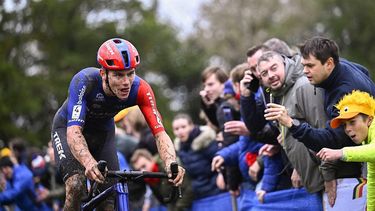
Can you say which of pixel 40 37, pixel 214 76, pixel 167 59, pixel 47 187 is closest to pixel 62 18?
pixel 40 37

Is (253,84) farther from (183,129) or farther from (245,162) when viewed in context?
(183,129)

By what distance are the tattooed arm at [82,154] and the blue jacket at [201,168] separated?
4654 mm

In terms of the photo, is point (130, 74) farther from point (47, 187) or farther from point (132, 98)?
point (47, 187)

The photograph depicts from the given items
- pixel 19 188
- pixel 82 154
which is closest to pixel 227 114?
pixel 82 154

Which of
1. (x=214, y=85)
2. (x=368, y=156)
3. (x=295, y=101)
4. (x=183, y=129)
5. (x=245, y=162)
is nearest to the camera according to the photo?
(x=368, y=156)

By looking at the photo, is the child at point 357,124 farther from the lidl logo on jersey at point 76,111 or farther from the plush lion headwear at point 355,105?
the lidl logo on jersey at point 76,111

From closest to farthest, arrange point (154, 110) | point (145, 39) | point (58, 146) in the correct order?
1. point (154, 110)
2. point (58, 146)
3. point (145, 39)

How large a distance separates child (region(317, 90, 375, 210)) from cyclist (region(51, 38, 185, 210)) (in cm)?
151

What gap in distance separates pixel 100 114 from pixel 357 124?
2.82m

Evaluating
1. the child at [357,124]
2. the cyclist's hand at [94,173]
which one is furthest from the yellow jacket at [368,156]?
the cyclist's hand at [94,173]

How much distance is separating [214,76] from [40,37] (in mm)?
32297

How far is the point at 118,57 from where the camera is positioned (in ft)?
25.0

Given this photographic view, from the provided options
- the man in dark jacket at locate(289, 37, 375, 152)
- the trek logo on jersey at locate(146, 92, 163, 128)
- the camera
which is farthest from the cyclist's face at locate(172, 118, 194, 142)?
the man in dark jacket at locate(289, 37, 375, 152)

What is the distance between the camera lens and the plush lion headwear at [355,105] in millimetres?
7168
